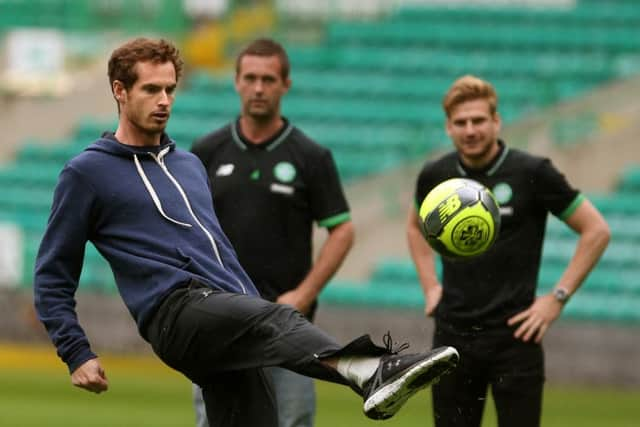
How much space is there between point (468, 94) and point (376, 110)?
50.3 feet

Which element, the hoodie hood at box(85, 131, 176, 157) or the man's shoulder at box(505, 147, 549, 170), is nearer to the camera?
the hoodie hood at box(85, 131, 176, 157)

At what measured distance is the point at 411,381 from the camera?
6.15m

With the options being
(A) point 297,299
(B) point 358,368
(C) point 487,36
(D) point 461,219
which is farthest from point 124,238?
(C) point 487,36

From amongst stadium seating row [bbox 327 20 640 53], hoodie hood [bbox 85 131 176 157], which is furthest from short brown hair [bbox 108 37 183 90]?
stadium seating row [bbox 327 20 640 53]

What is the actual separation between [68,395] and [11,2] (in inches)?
581

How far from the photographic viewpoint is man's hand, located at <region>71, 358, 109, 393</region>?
6695 millimetres

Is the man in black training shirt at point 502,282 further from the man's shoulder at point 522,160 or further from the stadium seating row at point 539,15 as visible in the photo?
the stadium seating row at point 539,15

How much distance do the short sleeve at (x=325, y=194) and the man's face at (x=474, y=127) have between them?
3.04 feet

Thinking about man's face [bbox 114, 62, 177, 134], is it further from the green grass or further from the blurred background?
the blurred background

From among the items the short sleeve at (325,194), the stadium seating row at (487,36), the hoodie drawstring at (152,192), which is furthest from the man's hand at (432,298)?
the stadium seating row at (487,36)

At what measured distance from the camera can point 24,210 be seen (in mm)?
24188

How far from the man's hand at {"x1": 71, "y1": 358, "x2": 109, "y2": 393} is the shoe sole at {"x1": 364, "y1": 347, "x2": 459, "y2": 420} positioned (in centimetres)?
→ 126

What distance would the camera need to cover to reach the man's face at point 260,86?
8953 millimetres

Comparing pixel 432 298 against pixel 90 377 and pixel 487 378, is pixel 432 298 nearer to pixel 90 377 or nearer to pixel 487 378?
pixel 487 378
